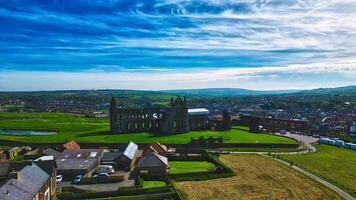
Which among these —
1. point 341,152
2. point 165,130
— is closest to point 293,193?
point 341,152

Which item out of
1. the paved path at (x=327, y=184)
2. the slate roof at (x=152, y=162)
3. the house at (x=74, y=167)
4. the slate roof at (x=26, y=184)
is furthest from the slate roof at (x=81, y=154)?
the paved path at (x=327, y=184)

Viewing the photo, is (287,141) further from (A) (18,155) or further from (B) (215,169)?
(A) (18,155)

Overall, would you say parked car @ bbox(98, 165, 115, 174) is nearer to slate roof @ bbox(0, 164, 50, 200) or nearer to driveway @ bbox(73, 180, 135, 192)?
driveway @ bbox(73, 180, 135, 192)

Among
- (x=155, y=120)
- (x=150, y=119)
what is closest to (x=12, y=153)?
(x=150, y=119)

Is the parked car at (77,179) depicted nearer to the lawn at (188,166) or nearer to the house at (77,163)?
the house at (77,163)

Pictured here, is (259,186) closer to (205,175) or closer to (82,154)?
(205,175)

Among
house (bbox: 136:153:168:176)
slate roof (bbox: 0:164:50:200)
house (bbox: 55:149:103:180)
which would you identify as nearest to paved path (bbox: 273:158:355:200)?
house (bbox: 136:153:168:176)
